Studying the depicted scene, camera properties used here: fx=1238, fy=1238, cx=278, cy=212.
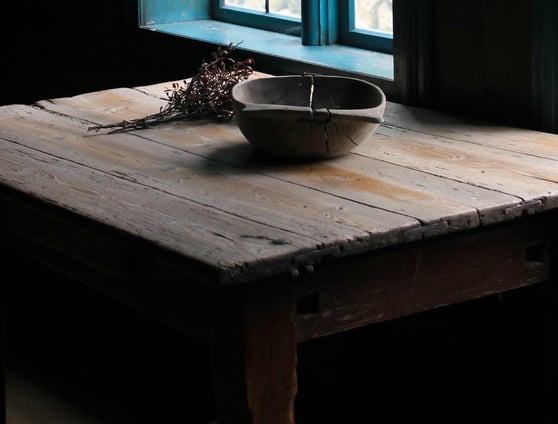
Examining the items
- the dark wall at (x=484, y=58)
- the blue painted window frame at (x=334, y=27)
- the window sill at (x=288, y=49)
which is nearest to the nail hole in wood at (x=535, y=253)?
the dark wall at (x=484, y=58)

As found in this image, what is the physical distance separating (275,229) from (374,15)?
4.93 feet

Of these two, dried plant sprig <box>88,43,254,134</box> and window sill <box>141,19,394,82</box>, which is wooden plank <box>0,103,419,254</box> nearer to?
dried plant sprig <box>88,43,254,134</box>

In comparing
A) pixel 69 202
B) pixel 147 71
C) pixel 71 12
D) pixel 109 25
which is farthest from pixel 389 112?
pixel 71 12

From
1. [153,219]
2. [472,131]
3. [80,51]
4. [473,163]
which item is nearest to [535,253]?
[473,163]

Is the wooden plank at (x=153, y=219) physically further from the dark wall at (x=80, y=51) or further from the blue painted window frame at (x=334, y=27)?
the dark wall at (x=80, y=51)

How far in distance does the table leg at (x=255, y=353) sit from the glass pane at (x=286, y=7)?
188 centimetres

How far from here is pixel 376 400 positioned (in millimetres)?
3146

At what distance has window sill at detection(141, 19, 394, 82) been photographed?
10.3ft

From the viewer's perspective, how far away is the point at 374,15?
3.36 m

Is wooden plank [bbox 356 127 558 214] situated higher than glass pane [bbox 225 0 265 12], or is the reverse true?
glass pane [bbox 225 0 265 12]

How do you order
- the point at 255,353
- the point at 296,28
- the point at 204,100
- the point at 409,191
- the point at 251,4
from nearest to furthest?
the point at 255,353
the point at 409,191
the point at 204,100
the point at 296,28
the point at 251,4

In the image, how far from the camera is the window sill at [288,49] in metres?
3.15

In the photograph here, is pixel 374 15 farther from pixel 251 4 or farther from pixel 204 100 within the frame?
pixel 204 100

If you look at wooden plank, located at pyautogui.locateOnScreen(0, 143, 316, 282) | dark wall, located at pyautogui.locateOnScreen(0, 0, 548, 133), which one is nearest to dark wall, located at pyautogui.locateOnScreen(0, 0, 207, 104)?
dark wall, located at pyautogui.locateOnScreen(0, 0, 548, 133)
